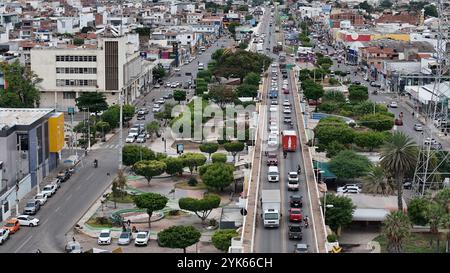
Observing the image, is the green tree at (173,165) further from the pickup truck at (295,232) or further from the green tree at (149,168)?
the pickup truck at (295,232)

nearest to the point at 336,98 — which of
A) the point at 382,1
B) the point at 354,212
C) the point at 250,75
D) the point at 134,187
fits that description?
the point at 250,75

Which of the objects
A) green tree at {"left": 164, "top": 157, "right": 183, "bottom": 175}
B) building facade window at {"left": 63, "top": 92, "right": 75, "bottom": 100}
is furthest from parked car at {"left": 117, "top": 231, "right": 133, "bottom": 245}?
building facade window at {"left": 63, "top": 92, "right": 75, "bottom": 100}

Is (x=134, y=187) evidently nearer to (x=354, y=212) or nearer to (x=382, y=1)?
(x=354, y=212)

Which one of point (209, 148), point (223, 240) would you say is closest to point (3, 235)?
point (223, 240)

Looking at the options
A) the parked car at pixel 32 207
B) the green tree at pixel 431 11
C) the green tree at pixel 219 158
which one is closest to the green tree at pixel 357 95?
the green tree at pixel 219 158

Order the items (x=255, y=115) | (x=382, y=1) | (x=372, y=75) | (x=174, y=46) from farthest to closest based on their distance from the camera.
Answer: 1. (x=382, y=1)
2. (x=174, y=46)
3. (x=372, y=75)
4. (x=255, y=115)

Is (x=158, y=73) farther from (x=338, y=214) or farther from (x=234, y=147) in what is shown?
Answer: (x=338, y=214)
